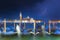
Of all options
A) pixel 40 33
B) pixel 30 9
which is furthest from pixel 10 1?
pixel 40 33

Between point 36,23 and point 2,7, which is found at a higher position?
point 2,7

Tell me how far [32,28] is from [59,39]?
0.55m

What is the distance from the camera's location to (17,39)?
280 cm

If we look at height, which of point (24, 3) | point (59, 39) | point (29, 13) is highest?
point (24, 3)

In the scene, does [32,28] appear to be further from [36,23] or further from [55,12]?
[55,12]

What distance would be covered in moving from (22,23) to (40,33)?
0.39 metres

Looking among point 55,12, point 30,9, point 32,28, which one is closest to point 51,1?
point 55,12

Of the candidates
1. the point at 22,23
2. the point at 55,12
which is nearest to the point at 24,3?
the point at 22,23

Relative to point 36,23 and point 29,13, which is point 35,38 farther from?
point 29,13

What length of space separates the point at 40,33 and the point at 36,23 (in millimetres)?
206

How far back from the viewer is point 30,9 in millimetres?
2867

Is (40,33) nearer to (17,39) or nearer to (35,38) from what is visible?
(35,38)

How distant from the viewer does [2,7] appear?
2865 millimetres

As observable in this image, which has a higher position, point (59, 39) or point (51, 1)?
point (51, 1)
